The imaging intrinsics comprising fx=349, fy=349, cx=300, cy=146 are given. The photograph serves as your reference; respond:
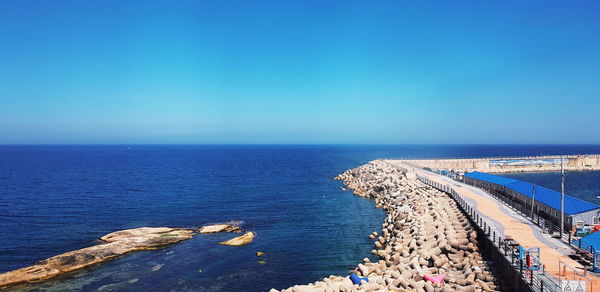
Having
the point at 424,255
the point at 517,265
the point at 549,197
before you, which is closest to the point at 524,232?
the point at 424,255

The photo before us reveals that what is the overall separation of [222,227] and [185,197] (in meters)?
21.2

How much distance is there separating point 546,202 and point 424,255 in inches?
601

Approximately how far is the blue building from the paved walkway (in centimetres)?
261

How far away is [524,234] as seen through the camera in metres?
21.8

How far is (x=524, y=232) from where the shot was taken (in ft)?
73.1

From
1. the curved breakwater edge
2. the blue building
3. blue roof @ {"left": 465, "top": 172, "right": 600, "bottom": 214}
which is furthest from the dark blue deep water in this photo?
blue roof @ {"left": 465, "top": 172, "right": 600, "bottom": 214}

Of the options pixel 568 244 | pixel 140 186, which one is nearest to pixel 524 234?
pixel 568 244

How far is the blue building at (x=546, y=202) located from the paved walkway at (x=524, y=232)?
261 cm

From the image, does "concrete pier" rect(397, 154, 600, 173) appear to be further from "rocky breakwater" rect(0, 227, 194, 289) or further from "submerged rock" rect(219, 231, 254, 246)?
"rocky breakwater" rect(0, 227, 194, 289)

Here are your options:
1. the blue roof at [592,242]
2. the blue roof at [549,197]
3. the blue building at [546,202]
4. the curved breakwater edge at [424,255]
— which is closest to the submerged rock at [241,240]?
the curved breakwater edge at [424,255]

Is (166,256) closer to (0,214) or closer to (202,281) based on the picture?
(202,281)

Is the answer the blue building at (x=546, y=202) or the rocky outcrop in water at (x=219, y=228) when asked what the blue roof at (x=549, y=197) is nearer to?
the blue building at (x=546, y=202)

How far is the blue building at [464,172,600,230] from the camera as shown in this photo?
81.6ft

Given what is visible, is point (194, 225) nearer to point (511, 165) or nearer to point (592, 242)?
point (592, 242)
